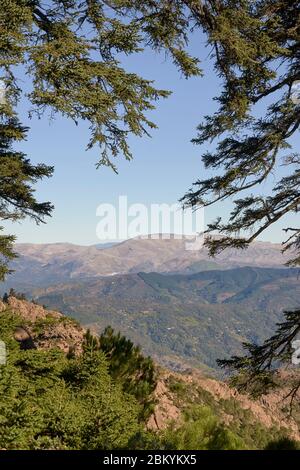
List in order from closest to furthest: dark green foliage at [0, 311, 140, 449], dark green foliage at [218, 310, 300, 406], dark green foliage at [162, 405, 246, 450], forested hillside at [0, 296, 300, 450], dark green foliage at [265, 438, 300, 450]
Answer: dark green foliage at [0, 311, 140, 449], forested hillside at [0, 296, 300, 450], dark green foliage at [162, 405, 246, 450], dark green foliage at [265, 438, 300, 450], dark green foliage at [218, 310, 300, 406]

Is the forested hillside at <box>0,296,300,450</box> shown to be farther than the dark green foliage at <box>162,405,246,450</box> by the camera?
No

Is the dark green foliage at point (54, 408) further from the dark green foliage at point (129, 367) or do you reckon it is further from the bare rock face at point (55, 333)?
the bare rock face at point (55, 333)

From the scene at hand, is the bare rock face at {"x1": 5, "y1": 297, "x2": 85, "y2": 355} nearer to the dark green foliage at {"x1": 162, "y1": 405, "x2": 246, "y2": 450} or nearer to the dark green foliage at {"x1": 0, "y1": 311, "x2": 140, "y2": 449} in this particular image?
the dark green foliage at {"x1": 0, "y1": 311, "x2": 140, "y2": 449}

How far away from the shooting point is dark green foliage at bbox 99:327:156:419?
36.2 feet

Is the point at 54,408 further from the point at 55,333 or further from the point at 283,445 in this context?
the point at 55,333

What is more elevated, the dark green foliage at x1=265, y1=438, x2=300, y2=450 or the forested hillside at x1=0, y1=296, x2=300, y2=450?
the forested hillside at x1=0, y1=296, x2=300, y2=450

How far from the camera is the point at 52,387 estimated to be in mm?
7770

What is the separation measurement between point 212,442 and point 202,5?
703 cm

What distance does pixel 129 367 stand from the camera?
11734 mm

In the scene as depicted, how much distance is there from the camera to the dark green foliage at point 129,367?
11.0 metres

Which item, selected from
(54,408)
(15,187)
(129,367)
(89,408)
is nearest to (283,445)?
(89,408)

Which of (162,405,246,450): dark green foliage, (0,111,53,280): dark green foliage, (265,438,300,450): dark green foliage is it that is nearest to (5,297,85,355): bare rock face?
(0,111,53,280): dark green foliage
